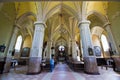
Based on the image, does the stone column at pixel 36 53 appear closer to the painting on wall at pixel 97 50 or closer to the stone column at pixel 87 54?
the stone column at pixel 87 54

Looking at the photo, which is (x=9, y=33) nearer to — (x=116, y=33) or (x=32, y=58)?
(x=32, y=58)

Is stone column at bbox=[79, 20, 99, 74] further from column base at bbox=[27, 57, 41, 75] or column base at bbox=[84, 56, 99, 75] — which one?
column base at bbox=[27, 57, 41, 75]

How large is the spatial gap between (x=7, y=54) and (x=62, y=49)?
25.0m

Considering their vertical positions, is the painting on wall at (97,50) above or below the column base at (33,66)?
above

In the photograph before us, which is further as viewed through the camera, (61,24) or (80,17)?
(61,24)

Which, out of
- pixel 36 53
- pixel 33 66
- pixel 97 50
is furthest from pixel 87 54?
pixel 97 50

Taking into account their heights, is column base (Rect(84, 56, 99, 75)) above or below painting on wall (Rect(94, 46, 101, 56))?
below

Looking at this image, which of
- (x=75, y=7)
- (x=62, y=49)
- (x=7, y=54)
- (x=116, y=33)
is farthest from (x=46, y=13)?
(x=62, y=49)

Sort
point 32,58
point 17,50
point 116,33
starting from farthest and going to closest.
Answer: point 17,50 < point 116,33 < point 32,58

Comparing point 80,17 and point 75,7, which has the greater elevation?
point 75,7

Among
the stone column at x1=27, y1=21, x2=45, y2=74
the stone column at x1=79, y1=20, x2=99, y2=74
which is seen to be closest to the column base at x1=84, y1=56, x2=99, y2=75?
the stone column at x1=79, y1=20, x2=99, y2=74

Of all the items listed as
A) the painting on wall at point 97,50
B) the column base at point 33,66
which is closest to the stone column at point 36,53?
the column base at point 33,66

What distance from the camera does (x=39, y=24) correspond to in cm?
864

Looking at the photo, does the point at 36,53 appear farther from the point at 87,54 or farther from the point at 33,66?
the point at 87,54
